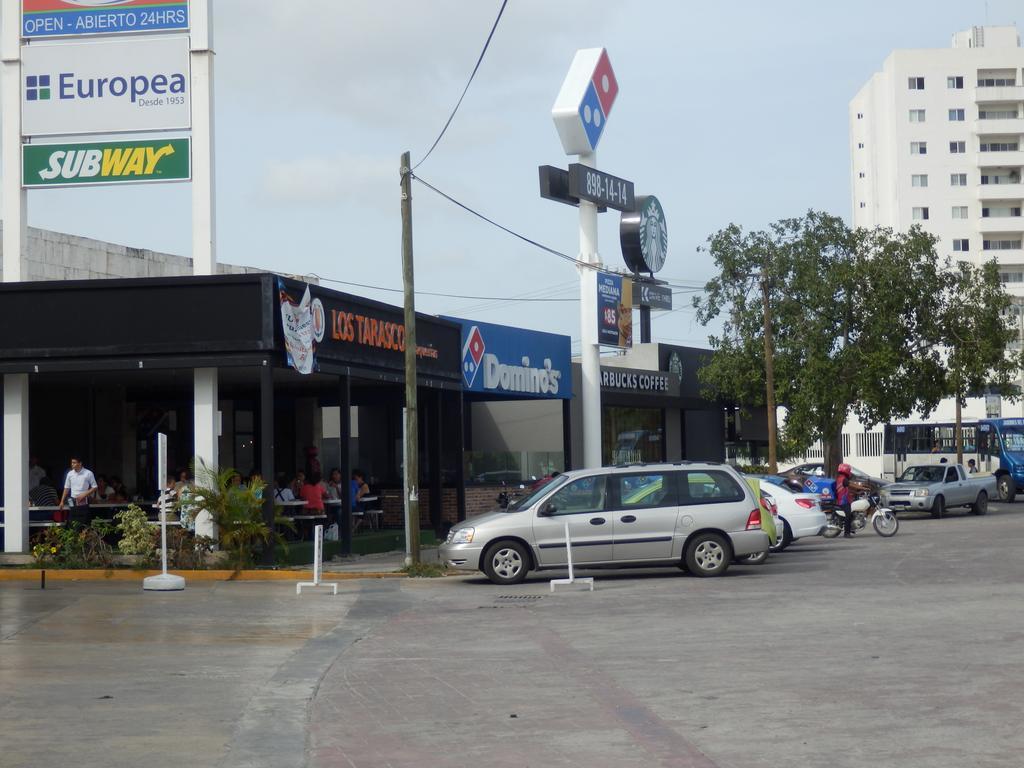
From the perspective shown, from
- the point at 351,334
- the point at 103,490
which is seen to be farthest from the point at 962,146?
the point at 103,490

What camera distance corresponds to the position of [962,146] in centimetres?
9256

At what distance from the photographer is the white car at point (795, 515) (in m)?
25.6

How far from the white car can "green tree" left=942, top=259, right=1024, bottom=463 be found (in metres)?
19.4

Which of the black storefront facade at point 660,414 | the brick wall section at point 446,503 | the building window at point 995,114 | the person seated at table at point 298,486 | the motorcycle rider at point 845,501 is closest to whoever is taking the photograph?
the person seated at table at point 298,486

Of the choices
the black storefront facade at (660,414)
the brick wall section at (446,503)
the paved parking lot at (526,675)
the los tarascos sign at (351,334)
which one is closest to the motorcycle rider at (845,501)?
the brick wall section at (446,503)

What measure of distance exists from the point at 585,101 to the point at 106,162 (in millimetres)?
15388

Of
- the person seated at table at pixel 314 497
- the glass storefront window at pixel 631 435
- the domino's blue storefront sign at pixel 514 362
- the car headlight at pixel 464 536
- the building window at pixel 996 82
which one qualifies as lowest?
the car headlight at pixel 464 536

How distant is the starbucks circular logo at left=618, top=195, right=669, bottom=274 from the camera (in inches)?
1572

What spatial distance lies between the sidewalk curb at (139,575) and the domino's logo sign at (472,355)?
9784 millimetres

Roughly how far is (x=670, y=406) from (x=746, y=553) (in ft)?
82.1

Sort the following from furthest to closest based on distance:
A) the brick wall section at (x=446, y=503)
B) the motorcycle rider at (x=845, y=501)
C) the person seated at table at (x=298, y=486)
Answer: the brick wall section at (x=446, y=503) < the motorcycle rider at (x=845, y=501) < the person seated at table at (x=298, y=486)

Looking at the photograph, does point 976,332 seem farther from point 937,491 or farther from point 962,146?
point 962,146

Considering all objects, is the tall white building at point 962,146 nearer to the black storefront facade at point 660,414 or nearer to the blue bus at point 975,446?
the blue bus at point 975,446

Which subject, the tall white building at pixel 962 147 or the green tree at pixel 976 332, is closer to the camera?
the green tree at pixel 976 332
